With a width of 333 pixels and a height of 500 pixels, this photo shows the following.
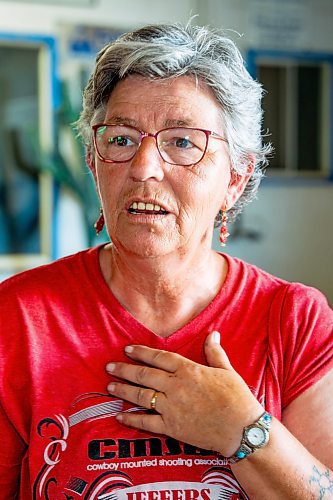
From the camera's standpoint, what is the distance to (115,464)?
Answer: 1361 millimetres

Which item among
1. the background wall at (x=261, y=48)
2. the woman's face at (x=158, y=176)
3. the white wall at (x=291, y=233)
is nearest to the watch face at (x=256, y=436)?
the woman's face at (x=158, y=176)

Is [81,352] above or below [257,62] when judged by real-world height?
below

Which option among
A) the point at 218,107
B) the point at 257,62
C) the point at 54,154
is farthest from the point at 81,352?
the point at 257,62

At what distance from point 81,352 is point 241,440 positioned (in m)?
0.36

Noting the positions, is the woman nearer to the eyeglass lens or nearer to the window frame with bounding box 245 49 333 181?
the eyeglass lens

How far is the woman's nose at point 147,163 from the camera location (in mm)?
1383

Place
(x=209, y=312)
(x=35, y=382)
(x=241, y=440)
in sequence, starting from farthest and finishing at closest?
(x=209, y=312) < (x=35, y=382) < (x=241, y=440)

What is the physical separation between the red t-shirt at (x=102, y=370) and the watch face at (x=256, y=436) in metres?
0.11

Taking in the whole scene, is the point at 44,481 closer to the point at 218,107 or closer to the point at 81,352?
the point at 81,352

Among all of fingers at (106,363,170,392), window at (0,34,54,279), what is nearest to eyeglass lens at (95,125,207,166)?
fingers at (106,363,170,392)

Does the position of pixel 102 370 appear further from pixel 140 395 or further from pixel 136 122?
pixel 136 122

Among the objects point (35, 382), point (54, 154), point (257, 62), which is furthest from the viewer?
point (257, 62)

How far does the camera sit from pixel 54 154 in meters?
4.79

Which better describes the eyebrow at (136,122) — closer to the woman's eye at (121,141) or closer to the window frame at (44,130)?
the woman's eye at (121,141)
